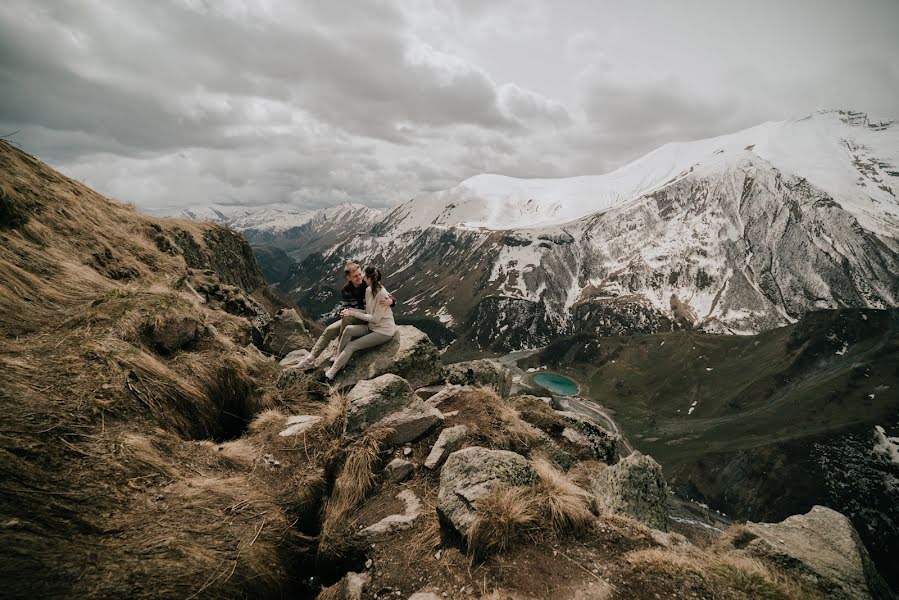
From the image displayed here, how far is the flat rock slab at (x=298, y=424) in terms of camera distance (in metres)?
9.96

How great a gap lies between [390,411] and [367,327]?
360cm

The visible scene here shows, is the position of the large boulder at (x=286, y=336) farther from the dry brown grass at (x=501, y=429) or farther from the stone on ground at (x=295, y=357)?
the dry brown grass at (x=501, y=429)

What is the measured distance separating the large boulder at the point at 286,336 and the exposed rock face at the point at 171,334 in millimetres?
7979

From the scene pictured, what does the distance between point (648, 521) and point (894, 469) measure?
231m

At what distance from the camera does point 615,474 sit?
1143cm

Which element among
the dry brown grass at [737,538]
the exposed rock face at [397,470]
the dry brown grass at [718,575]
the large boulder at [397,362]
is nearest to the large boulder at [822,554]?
the dry brown grass at [737,538]

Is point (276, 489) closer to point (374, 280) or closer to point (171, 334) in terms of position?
point (171, 334)

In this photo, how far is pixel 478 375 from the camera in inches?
691

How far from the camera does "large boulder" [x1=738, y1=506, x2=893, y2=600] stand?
7762mm

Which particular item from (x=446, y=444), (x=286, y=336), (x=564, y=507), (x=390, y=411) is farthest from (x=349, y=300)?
(x=564, y=507)

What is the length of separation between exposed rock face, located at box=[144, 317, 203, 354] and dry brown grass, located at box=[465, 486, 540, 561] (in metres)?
9.32

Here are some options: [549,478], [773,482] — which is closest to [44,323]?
[549,478]

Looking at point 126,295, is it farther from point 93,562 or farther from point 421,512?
point 421,512

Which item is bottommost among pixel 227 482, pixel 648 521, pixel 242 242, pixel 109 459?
pixel 648 521
